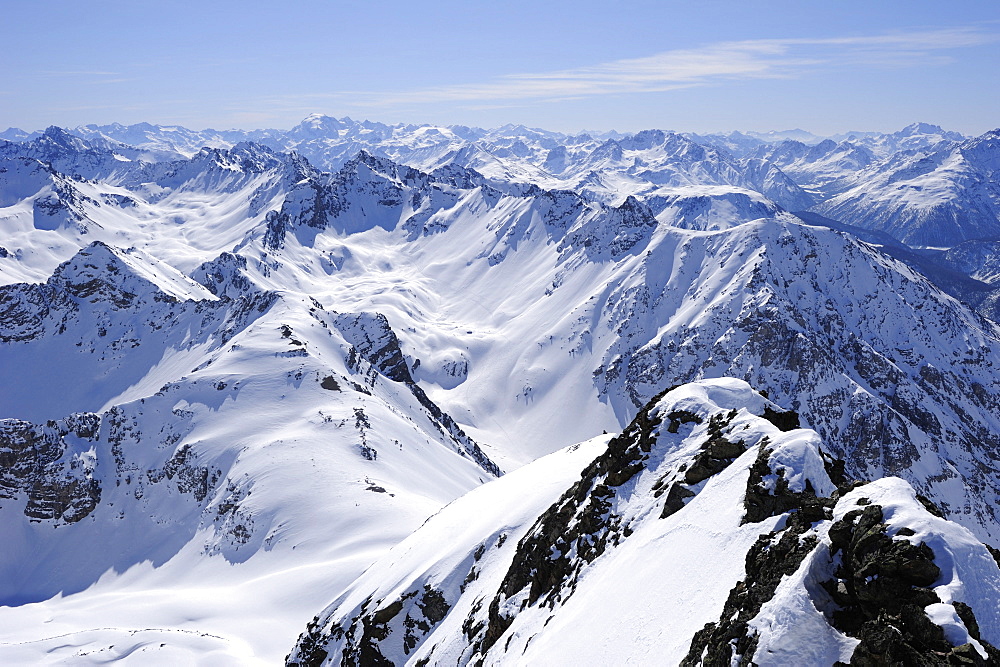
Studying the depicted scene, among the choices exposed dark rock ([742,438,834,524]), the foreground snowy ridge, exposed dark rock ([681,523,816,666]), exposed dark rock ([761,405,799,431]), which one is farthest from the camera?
exposed dark rock ([761,405,799,431])

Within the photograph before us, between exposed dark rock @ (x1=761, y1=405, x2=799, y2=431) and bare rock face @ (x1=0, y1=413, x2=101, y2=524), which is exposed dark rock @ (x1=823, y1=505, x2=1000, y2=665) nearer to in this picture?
exposed dark rock @ (x1=761, y1=405, x2=799, y2=431)

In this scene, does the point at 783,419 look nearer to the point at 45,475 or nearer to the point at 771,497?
the point at 771,497

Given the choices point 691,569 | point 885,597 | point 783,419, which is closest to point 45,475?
point 691,569

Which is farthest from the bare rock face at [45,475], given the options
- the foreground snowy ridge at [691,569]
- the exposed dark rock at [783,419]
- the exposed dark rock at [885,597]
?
the exposed dark rock at [885,597]

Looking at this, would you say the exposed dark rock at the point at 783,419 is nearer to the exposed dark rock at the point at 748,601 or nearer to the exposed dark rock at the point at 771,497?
the exposed dark rock at the point at 771,497

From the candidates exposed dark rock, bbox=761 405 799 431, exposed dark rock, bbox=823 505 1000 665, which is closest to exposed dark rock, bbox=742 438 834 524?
exposed dark rock, bbox=823 505 1000 665

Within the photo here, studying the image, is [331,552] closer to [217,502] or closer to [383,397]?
[217,502]

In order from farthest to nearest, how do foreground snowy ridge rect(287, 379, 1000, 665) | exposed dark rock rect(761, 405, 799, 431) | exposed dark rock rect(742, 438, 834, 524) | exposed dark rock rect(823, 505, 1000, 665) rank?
exposed dark rock rect(761, 405, 799, 431), exposed dark rock rect(742, 438, 834, 524), foreground snowy ridge rect(287, 379, 1000, 665), exposed dark rock rect(823, 505, 1000, 665)

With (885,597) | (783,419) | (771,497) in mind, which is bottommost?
(783,419)
